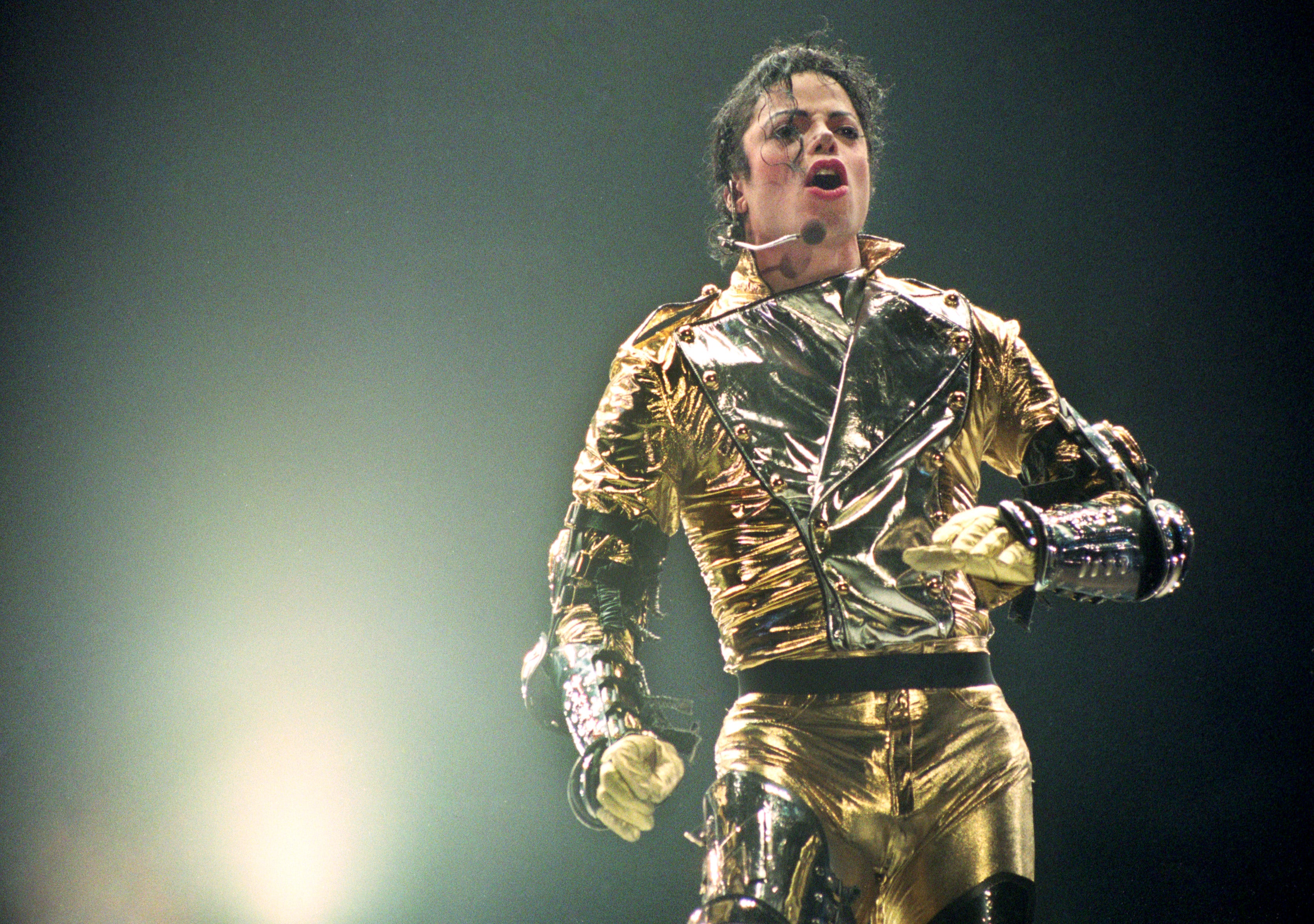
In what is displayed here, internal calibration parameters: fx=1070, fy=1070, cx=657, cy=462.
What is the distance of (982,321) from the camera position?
1631 mm

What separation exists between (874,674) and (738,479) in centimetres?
33

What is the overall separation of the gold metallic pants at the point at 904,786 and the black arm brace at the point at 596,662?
14cm

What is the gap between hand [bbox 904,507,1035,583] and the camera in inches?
47.9

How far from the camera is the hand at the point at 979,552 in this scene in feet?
3.99

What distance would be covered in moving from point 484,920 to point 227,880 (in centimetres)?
62

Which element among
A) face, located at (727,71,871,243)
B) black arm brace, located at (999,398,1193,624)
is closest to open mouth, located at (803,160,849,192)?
face, located at (727,71,871,243)

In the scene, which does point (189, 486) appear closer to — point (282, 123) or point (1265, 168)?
point (282, 123)

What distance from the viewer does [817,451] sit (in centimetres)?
149

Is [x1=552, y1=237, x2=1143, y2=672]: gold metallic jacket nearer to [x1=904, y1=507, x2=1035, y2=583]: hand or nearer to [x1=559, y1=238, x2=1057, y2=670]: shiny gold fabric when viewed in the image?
[x1=559, y1=238, x2=1057, y2=670]: shiny gold fabric

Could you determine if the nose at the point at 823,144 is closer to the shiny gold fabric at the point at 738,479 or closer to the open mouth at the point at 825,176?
the open mouth at the point at 825,176

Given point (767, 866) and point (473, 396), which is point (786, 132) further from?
point (473, 396)

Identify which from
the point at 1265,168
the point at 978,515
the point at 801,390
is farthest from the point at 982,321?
the point at 1265,168

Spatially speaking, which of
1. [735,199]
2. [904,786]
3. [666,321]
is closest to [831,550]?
[904,786]

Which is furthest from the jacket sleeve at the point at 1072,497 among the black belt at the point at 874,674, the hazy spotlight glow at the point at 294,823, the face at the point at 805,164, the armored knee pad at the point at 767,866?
the hazy spotlight glow at the point at 294,823
